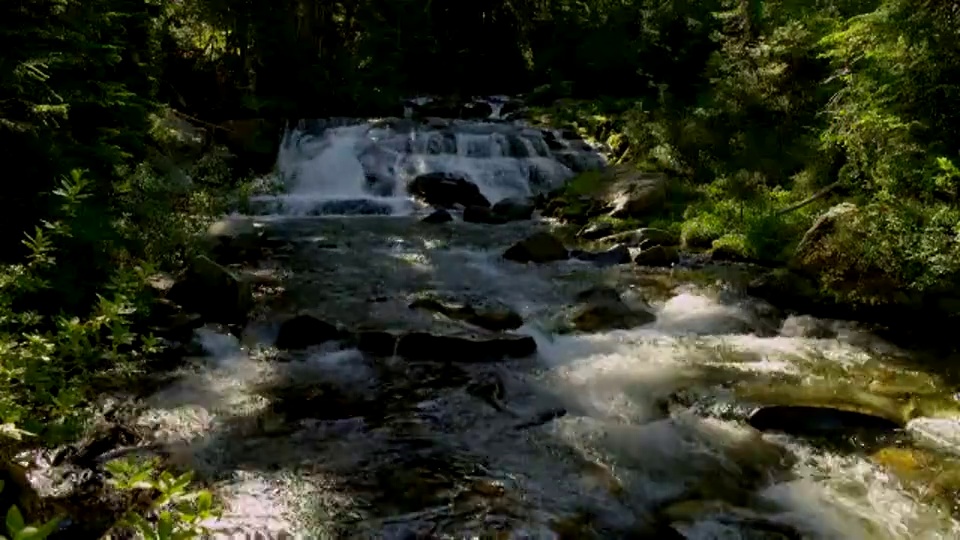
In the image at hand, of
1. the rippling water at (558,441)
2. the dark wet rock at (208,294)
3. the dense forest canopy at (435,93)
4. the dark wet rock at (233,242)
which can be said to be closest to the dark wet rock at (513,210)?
the dense forest canopy at (435,93)

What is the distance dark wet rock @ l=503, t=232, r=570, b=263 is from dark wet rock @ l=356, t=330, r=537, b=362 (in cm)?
479

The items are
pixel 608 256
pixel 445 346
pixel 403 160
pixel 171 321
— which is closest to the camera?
pixel 445 346

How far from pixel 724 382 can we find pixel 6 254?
21.7 ft

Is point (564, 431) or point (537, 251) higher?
point (537, 251)

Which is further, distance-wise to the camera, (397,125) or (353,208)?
(397,125)

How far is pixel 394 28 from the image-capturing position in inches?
1270

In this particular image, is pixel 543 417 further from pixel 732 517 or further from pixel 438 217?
pixel 438 217

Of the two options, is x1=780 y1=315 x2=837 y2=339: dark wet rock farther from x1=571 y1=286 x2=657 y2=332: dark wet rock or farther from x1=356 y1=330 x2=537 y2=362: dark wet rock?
x1=356 y1=330 x2=537 y2=362: dark wet rock

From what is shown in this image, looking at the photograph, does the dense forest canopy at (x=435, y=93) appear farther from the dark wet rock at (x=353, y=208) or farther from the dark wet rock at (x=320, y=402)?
the dark wet rock at (x=353, y=208)

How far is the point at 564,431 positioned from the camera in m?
6.56

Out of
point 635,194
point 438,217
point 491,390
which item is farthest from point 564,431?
point 438,217

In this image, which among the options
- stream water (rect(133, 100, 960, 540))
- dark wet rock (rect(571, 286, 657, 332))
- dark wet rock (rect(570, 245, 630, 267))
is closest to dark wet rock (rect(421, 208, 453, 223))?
dark wet rock (rect(570, 245, 630, 267))

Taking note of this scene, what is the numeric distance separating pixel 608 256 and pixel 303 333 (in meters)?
6.38

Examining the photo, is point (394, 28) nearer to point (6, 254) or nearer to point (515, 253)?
point (515, 253)
